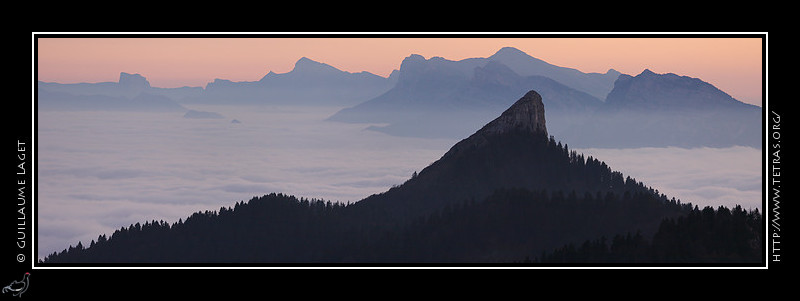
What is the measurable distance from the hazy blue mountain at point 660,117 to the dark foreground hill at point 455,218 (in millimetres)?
11257

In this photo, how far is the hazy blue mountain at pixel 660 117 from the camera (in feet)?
Answer: 342

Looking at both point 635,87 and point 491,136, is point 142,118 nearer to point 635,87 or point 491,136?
point 491,136

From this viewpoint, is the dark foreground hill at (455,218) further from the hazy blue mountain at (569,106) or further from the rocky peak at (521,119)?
the hazy blue mountain at (569,106)

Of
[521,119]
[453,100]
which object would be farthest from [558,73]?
[453,100]

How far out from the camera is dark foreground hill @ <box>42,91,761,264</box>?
76688 mm

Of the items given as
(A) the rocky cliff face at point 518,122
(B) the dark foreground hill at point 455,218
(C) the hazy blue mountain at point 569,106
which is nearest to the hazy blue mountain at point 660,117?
(C) the hazy blue mountain at point 569,106

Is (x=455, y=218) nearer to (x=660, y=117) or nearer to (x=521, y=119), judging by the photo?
(x=521, y=119)

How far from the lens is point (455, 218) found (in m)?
82.7

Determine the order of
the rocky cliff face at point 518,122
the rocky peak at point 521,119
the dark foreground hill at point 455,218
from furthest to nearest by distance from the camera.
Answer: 1. the rocky peak at point 521,119
2. the rocky cliff face at point 518,122
3. the dark foreground hill at point 455,218

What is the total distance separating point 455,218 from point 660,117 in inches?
2196

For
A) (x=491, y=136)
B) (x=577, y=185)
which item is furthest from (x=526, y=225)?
(x=491, y=136)

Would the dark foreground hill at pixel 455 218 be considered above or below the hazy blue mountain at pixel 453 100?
below

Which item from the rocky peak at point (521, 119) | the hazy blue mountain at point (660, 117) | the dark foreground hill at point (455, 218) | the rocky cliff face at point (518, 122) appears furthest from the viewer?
the hazy blue mountain at point (660, 117)
